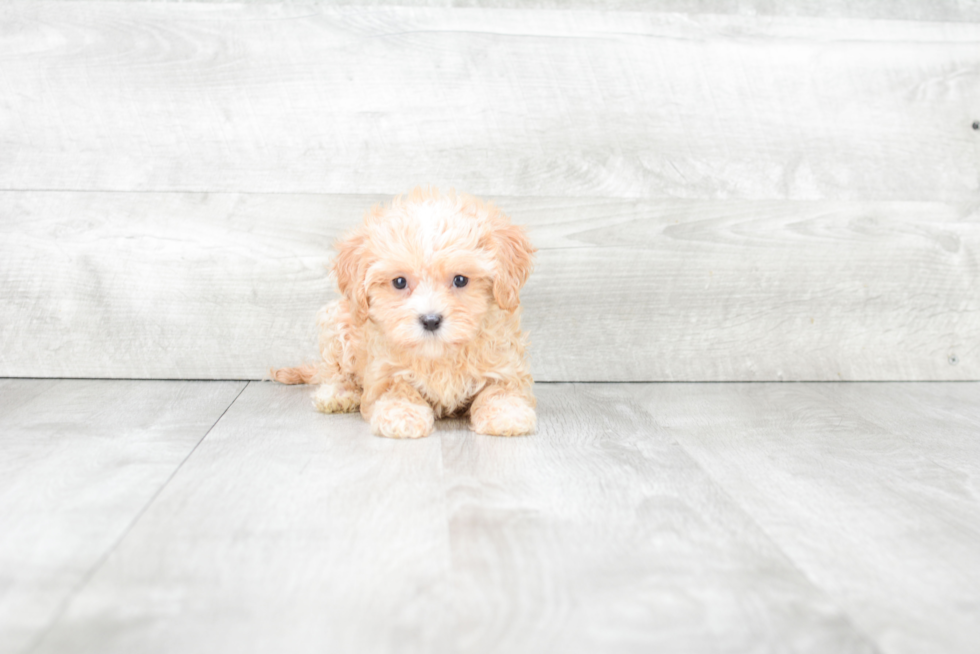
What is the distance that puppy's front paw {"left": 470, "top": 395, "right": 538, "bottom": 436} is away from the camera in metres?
1.88

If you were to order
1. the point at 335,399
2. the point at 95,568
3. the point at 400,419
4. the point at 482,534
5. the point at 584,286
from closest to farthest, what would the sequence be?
the point at 95,568
the point at 482,534
the point at 400,419
the point at 335,399
the point at 584,286

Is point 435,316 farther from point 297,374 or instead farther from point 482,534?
point 297,374

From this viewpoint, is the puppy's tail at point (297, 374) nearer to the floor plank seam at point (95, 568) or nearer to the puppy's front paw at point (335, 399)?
the puppy's front paw at point (335, 399)

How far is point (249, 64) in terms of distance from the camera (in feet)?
7.84

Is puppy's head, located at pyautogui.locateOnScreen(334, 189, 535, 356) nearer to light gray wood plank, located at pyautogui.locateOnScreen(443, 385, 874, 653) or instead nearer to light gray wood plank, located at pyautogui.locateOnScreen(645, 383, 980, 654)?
light gray wood plank, located at pyautogui.locateOnScreen(443, 385, 874, 653)

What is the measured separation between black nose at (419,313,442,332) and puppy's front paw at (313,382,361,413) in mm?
481

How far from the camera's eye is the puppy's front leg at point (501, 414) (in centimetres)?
188

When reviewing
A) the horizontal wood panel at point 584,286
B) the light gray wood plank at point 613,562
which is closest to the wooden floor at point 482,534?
the light gray wood plank at point 613,562

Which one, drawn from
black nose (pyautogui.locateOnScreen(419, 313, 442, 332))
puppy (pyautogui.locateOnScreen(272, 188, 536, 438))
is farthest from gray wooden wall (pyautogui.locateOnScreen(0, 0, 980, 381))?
black nose (pyautogui.locateOnScreen(419, 313, 442, 332))

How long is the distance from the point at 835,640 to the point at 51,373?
2.35m

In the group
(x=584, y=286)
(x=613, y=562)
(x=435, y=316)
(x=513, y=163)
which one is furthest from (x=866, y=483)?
(x=513, y=163)

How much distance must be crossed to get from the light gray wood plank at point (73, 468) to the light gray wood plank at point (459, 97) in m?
0.66

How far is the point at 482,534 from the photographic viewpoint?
4.29 feet

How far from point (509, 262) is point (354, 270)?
37 cm
